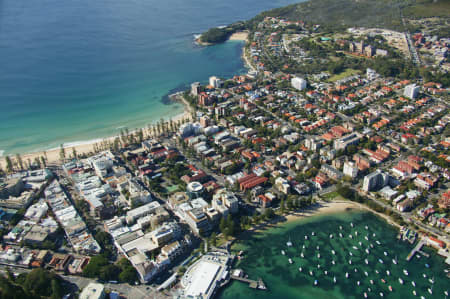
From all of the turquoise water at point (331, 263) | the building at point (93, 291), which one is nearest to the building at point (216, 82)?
the turquoise water at point (331, 263)

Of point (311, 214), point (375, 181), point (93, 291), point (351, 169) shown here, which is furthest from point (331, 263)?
point (93, 291)

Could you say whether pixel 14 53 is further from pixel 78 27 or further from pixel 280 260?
pixel 280 260

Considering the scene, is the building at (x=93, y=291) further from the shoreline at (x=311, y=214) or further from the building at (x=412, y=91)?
the building at (x=412, y=91)

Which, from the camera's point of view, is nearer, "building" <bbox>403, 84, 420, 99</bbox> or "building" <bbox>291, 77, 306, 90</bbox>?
"building" <bbox>403, 84, 420, 99</bbox>

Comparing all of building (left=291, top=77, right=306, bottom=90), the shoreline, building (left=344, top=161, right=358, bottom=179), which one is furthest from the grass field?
the shoreline

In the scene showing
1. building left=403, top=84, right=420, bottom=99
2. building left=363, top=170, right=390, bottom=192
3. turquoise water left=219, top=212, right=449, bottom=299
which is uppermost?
building left=403, top=84, right=420, bottom=99

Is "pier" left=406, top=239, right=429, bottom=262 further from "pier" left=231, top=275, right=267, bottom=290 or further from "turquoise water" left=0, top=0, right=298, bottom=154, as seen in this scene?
"turquoise water" left=0, top=0, right=298, bottom=154
